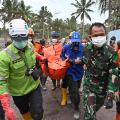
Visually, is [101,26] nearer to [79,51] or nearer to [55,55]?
[79,51]

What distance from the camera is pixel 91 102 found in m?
5.29

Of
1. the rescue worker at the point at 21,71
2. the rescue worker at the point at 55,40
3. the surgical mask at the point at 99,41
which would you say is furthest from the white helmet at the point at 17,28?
the rescue worker at the point at 55,40

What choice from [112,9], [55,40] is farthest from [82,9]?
[55,40]

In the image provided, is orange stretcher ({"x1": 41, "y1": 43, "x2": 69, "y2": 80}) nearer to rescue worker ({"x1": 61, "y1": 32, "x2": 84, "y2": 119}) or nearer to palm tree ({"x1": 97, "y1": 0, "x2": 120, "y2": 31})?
rescue worker ({"x1": 61, "y1": 32, "x2": 84, "y2": 119})

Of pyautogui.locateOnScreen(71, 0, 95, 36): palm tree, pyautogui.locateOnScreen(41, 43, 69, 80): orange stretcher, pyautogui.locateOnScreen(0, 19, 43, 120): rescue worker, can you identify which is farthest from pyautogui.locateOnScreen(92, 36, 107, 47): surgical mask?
pyautogui.locateOnScreen(71, 0, 95, 36): palm tree

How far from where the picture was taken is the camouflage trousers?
205 inches

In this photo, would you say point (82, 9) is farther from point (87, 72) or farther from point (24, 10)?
point (87, 72)

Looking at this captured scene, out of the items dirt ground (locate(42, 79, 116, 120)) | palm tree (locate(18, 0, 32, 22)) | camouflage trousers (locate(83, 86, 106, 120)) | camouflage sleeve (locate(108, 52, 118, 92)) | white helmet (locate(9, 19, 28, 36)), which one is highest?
palm tree (locate(18, 0, 32, 22))

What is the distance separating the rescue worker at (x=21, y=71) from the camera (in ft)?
15.9

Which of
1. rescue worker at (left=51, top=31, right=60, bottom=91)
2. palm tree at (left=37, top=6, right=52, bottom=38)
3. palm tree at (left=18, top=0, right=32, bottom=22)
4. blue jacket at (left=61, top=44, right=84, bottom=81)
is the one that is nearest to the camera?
blue jacket at (left=61, top=44, right=84, bottom=81)

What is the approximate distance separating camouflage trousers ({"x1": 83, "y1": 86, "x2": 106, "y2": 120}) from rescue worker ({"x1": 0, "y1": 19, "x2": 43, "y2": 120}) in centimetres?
63

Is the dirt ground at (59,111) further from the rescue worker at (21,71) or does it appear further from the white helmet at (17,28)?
the white helmet at (17,28)

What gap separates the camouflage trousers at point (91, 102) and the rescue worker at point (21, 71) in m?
0.63

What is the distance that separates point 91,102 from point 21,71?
104 cm
